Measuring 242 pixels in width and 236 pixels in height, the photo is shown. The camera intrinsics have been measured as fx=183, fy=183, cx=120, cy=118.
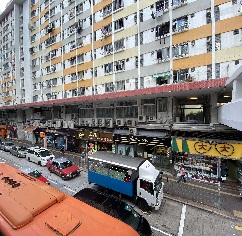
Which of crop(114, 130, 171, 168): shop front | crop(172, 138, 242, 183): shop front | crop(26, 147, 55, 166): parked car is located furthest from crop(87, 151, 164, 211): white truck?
crop(26, 147, 55, 166): parked car

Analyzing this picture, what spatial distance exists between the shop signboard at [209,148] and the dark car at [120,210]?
10.5 metres

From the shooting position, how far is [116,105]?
2650cm

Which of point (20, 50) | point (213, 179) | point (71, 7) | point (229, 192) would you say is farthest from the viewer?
point (20, 50)

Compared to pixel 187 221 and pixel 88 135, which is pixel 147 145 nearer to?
pixel 88 135

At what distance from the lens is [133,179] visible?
13.4 m

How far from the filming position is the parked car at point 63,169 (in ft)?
62.7

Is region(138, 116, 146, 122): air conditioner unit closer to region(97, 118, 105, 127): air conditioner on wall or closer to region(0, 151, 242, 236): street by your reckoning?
region(97, 118, 105, 127): air conditioner on wall

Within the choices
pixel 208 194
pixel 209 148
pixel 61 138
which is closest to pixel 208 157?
pixel 209 148

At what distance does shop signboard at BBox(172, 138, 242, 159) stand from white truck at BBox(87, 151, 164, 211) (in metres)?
5.85

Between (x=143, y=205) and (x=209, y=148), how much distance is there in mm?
8539

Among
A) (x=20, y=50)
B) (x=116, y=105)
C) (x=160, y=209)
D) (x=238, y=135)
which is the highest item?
(x=20, y=50)

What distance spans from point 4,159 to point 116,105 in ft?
62.6

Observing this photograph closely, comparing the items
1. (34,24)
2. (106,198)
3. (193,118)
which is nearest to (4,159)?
(106,198)

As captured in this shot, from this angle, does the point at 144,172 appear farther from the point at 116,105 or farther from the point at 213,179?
the point at 116,105
